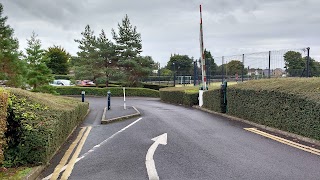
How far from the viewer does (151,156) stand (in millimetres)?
8039

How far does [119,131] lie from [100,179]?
620cm

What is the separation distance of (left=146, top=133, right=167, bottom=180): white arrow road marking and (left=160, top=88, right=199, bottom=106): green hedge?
14.1m

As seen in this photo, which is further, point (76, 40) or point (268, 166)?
point (76, 40)

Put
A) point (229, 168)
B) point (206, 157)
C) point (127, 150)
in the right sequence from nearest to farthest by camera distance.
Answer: point (229, 168) → point (206, 157) → point (127, 150)

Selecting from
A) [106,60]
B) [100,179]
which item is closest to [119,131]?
[100,179]

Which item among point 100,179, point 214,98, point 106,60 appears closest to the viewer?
point 100,179

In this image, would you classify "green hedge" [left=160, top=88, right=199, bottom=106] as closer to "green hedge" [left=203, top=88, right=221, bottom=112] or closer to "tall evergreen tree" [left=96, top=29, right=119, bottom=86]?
"green hedge" [left=203, top=88, right=221, bottom=112]

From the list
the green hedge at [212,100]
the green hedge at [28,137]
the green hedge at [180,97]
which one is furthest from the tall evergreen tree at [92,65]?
the green hedge at [28,137]

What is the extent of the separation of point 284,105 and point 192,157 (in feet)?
16.0

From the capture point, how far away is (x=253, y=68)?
2662 cm

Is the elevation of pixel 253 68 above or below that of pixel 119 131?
above

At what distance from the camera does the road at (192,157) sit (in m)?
6.51

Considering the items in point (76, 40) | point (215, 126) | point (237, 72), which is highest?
point (76, 40)

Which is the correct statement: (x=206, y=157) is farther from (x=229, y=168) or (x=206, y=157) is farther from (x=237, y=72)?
(x=237, y=72)
